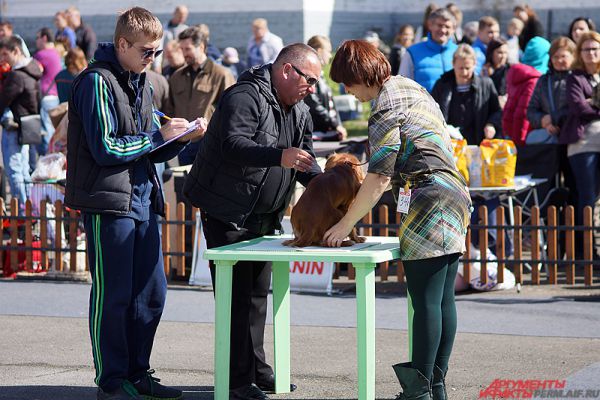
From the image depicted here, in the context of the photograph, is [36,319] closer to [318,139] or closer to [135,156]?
[135,156]

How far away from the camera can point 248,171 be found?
551cm

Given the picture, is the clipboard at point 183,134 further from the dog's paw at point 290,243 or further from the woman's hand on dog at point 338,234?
the woman's hand on dog at point 338,234

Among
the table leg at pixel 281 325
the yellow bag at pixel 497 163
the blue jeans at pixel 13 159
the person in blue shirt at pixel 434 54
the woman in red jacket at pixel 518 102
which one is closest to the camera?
the table leg at pixel 281 325

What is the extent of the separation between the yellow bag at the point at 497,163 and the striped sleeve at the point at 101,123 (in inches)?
183

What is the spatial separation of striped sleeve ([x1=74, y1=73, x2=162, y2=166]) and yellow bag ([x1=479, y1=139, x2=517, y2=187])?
4660mm

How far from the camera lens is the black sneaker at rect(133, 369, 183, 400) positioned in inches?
219

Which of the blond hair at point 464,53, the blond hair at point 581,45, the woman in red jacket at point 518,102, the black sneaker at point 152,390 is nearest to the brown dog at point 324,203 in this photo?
the black sneaker at point 152,390

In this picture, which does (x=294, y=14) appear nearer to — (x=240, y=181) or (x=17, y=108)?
(x=17, y=108)

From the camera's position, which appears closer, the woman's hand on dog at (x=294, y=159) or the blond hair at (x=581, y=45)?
the woman's hand on dog at (x=294, y=159)

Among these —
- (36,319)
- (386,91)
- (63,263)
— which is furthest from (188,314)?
(386,91)

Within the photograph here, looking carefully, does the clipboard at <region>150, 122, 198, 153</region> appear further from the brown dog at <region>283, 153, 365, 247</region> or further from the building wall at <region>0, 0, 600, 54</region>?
the building wall at <region>0, 0, 600, 54</region>

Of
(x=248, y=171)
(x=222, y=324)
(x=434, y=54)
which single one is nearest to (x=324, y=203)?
(x=248, y=171)

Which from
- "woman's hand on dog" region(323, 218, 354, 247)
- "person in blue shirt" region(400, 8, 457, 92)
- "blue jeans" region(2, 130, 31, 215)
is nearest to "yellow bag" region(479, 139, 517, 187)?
"person in blue shirt" region(400, 8, 457, 92)

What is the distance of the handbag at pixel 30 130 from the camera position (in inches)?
471
